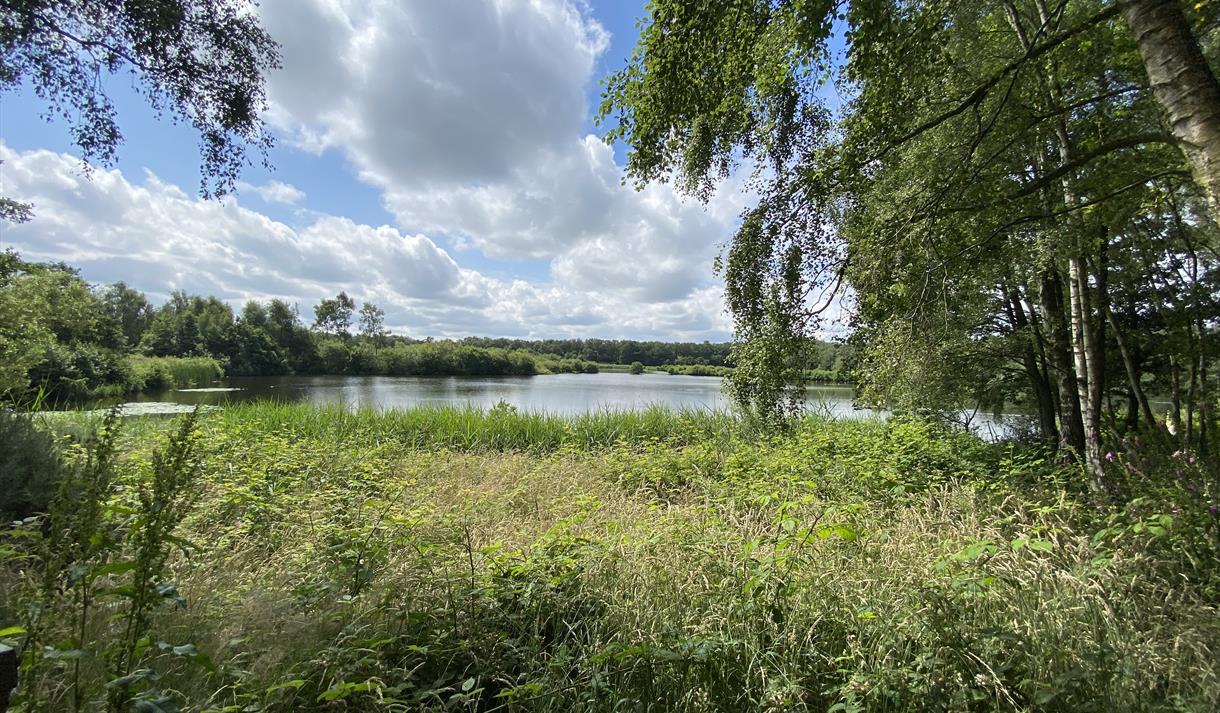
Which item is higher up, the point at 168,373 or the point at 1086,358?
the point at 1086,358

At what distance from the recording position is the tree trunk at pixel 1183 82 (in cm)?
193

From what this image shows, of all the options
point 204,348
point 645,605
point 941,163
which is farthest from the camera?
point 204,348

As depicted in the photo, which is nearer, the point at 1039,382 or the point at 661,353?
the point at 1039,382

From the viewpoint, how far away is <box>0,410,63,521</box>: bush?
116 inches

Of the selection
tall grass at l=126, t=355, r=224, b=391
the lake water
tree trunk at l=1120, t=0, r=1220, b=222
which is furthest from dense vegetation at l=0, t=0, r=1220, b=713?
tall grass at l=126, t=355, r=224, b=391

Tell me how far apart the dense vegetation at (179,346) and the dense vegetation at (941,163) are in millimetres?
7403

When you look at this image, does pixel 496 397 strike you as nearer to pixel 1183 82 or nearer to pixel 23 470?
pixel 23 470

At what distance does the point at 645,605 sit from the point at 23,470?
395 cm

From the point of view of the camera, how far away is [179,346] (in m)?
36.5

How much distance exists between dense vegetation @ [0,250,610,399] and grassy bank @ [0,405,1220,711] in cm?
524

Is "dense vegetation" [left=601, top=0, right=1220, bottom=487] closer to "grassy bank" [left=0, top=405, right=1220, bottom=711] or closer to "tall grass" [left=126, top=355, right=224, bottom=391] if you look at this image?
"grassy bank" [left=0, top=405, right=1220, bottom=711]

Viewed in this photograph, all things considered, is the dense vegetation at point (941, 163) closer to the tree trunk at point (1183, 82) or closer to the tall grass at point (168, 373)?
the tree trunk at point (1183, 82)

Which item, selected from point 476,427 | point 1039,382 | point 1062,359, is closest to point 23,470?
point 476,427

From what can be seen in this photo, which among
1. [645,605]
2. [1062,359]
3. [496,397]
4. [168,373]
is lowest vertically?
[496,397]
